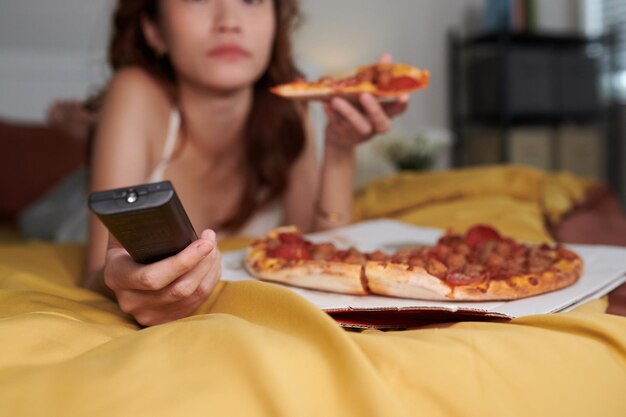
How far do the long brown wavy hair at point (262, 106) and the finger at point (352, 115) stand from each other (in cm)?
52

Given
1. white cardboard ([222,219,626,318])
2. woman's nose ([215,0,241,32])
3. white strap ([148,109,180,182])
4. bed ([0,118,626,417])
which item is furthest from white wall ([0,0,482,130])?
bed ([0,118,626,417])

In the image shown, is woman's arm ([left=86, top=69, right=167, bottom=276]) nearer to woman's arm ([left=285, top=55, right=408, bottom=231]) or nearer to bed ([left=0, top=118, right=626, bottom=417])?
woman's arm ([left=285, top=55, right=408, bottom=231])

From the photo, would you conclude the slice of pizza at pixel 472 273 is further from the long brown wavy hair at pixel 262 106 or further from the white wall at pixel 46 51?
the white wall at pixel 46 51

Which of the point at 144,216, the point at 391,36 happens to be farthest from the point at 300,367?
the point at 391,36

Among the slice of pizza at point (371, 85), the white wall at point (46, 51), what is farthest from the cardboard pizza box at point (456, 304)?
the white wall at point (46, 51)

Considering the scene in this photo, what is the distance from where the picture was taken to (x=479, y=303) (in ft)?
2.71

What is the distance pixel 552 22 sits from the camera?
15.2 ft

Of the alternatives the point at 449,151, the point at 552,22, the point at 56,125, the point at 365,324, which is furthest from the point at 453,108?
the point at 365,324

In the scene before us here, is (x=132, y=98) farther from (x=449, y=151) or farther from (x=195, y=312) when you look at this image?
(x=449, y=151)

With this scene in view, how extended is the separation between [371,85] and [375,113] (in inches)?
2.4

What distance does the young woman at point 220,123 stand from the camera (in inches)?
55.3

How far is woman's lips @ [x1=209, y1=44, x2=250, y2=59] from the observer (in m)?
1.44

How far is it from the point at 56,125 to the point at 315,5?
6.24 ft

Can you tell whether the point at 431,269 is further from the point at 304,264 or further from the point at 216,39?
the point at 216,39
